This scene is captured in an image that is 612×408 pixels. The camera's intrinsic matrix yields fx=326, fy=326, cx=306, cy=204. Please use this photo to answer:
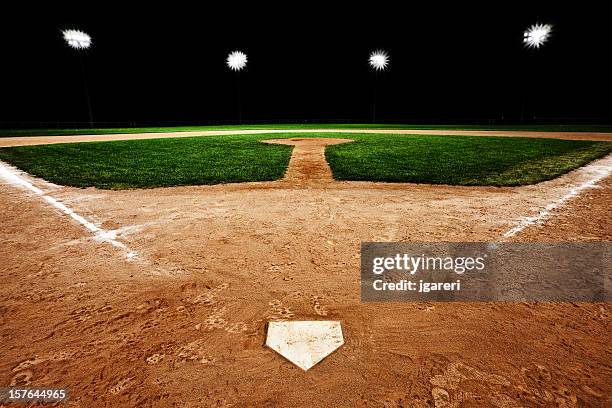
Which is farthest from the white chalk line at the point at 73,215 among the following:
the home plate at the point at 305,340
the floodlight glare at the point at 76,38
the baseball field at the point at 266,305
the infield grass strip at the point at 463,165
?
the floodlight glare at the point at 76,38

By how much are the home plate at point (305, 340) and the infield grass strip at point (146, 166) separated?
5019mm

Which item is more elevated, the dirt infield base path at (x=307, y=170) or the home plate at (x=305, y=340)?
the dirt infield base path at (x=307, y=170)

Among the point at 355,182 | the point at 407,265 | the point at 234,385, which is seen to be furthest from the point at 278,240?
the point at 355,182

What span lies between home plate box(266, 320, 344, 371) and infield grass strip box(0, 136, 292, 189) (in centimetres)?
502

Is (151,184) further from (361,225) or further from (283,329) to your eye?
(283,329)

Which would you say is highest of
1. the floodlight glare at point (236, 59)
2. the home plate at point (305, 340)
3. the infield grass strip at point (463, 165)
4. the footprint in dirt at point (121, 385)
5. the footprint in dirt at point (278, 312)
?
the floodlight glare at point (236, 59)

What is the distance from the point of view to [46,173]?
296 inches

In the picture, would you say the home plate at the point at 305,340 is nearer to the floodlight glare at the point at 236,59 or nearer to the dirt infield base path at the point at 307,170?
the dirt infield base path at the point at 307,170

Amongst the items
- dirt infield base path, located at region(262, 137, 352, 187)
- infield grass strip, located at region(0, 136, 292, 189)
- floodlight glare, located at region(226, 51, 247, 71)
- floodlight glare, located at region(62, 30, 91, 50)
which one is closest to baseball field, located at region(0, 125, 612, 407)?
infield grass strip, located at region(0, 136, 292, 189)

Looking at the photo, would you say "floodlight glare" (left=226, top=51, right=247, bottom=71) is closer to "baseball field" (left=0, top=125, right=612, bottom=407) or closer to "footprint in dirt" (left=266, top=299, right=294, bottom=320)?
"baseball field" (left=0, top=125, right=612, bottom=407)

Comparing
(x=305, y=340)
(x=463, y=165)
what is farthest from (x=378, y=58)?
(x=305, y=340)

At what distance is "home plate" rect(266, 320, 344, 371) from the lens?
194 cm

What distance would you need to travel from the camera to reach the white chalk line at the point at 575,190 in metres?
4.08

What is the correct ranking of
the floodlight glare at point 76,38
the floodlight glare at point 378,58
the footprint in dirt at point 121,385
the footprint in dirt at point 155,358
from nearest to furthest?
1. the footprint in dirt at point 121,385
2. the footprint in dirt at point 155,358
3. the floodlight glare at point 76,38
4. the floodlight glare at point 378,58
